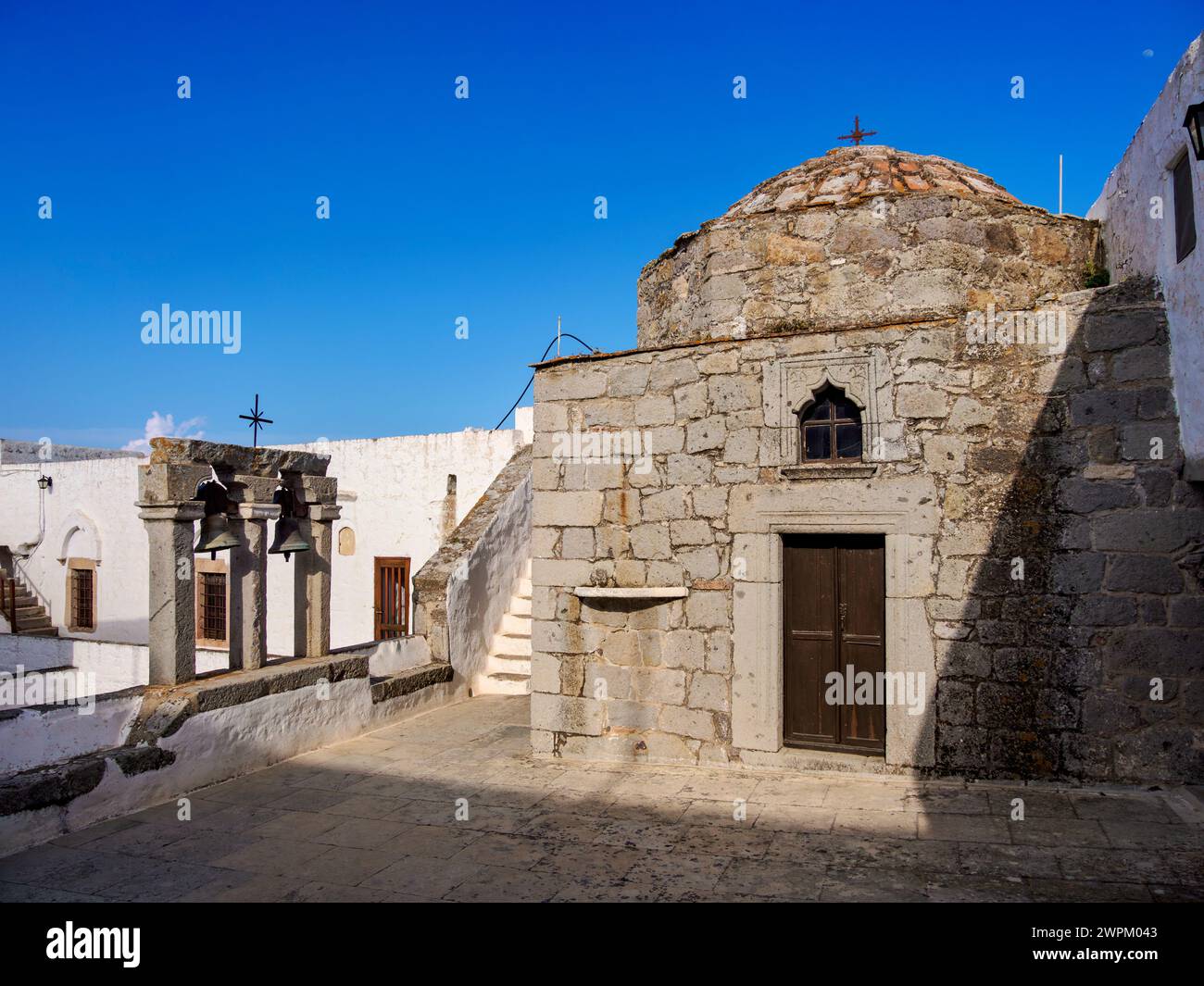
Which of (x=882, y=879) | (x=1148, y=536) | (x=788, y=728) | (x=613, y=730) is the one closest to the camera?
(x=882, y=879)

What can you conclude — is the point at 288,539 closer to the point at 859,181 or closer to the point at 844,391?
the point at 844,391

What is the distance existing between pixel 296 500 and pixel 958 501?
5488 millimetres

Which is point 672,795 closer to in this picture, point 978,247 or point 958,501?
point 958,501

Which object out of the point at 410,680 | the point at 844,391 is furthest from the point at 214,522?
the point at 844,391

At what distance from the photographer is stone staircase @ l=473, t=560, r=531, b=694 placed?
31.4 feet

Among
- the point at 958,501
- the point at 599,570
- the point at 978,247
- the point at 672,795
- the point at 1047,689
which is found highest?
the point at 978,247

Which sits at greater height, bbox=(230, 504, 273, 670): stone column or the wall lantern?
the wall lantern

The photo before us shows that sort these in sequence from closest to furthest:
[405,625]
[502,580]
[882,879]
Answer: [882,879] < [502,580] < [405,625]

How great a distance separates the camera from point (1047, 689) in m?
5.45

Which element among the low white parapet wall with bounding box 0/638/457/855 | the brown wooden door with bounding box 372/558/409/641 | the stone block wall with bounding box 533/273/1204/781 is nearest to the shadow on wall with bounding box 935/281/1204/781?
the stone block wall with bounding box 533/273/1204/781

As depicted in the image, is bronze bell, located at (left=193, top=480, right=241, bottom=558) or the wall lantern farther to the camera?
bronze bell, located at (left=193, top=480, right=241, bottom=558)

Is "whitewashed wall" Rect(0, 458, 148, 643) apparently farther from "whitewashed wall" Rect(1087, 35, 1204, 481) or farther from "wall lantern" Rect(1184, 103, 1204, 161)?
"wall lantern" Rect(1184, 103, 1204, 161)

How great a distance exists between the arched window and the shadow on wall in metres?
0.77
